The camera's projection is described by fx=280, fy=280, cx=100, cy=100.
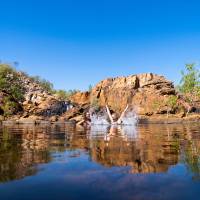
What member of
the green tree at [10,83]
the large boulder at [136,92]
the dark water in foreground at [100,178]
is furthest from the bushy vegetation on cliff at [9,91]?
the dark water in foreground at [100,178]

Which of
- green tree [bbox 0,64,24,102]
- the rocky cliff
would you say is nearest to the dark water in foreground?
the rocky cliff

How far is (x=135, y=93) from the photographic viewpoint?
101 m

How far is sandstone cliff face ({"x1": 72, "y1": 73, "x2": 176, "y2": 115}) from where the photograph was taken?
94188 mm

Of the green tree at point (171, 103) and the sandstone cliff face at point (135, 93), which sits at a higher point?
the sandstone cliff face at point (135, 93)

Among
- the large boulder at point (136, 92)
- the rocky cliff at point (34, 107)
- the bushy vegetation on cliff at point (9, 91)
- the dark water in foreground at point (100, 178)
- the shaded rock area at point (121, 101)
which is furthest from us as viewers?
the large boulder at point (136, 92)

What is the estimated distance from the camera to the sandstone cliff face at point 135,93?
94188mm

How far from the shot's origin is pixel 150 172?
274 inches

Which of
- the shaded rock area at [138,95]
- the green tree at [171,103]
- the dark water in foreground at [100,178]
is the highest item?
the shaded rock area at [138,95]

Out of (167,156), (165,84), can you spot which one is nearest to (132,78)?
(165,84)

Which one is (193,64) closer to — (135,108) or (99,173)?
(135,108)

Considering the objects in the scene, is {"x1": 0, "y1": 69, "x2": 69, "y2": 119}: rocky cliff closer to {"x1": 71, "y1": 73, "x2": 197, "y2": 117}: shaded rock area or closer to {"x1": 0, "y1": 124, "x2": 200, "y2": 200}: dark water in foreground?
{"x1": 71, "y1": 73, "x2": 197, "y2": 117}: shaded rock area

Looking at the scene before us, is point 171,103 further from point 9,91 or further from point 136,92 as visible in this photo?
point 9,91

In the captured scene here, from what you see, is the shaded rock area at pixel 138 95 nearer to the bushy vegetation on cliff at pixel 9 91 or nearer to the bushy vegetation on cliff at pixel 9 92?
the bushy vegetation on cliff at pixel 9 92

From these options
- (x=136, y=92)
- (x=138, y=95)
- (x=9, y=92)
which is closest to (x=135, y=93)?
(x=136, y=92)
